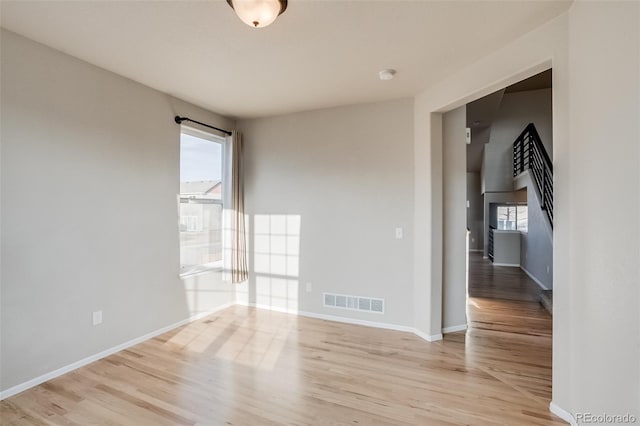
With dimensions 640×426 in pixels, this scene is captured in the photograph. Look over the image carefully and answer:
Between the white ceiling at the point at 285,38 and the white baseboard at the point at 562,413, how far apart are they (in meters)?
2.62

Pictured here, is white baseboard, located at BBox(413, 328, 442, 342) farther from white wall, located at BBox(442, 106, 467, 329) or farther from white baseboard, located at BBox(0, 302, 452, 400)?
white wall, located at BBox(442, 106, 467, 329)

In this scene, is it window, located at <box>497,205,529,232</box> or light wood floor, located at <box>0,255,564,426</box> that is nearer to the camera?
light wood floor, located at <box>0,255,564,426</box>

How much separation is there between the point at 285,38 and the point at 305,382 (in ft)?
8.81

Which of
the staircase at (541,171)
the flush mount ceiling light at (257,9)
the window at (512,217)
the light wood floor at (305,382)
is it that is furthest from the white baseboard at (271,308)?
the window at (512,217)

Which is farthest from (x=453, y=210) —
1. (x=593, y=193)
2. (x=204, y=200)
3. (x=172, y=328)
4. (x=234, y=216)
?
(x=172, y=328)

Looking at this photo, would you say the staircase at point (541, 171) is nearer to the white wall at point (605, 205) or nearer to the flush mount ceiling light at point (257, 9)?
the white wall at point (605, 205)

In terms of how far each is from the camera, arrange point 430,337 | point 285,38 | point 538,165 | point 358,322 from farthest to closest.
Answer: point 538,165 < point 358,322 < point 430,337 < point 285,38

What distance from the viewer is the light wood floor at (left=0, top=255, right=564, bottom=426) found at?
2.12 metres

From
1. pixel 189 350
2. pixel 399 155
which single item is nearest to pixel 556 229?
pixel 399 155

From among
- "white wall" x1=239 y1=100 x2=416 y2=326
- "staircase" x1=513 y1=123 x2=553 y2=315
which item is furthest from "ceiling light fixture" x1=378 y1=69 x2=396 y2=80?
"staircase" x1=513 y1=123 x2=553 y2=315

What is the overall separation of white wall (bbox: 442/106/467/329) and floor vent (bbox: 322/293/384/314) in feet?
2.48

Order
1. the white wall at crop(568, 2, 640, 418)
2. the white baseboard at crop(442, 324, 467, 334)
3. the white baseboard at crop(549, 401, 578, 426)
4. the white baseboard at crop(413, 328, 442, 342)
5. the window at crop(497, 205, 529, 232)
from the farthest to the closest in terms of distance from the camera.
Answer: the window at crop(497, 205, 529, 232) → the white baseboard at crop(442, 324, 467, 334) → the white baseboard at crop(413, 328, 442, 342) → the white baseboard at crop(549, 401, 578, 426) → the white wall at crop(568, 2, 640, 418)

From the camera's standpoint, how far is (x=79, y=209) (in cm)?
279

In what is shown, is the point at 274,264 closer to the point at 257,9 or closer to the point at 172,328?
the point at 172,328
